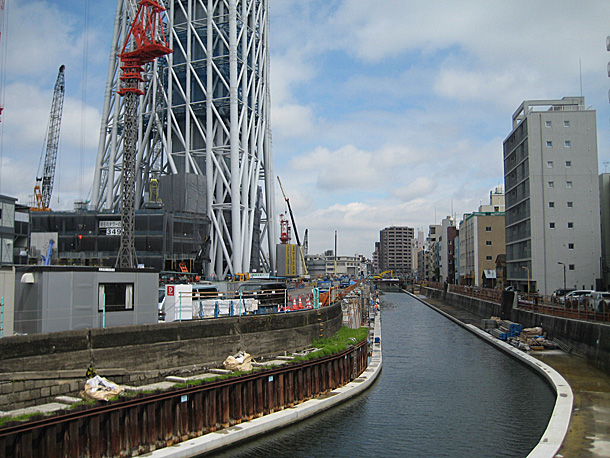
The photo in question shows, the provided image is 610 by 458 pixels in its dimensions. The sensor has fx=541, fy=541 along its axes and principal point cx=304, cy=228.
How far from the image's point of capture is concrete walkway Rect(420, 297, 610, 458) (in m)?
20.8

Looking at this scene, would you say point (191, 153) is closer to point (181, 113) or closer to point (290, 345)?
point (181, 113)

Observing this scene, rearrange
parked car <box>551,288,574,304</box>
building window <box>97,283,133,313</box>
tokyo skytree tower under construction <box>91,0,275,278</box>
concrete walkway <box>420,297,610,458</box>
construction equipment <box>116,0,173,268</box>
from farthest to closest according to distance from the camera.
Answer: tokyo skytree tower under construction <box>91,0,275,278</box> → construction equipment <box>116,0,173,268</box> → parked car <box>551,288,574,304</box> → building window <box>97,283,133,313</box> → concrete walkway <box>420,297,610,458</box>

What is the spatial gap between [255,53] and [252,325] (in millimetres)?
77903

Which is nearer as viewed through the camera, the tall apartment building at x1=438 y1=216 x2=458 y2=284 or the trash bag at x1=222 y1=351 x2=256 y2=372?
the trash bag at x1=222 y1=351 x2=256 y2=372

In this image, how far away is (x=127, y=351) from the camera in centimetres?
2333

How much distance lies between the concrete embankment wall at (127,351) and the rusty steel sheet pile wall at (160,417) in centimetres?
243

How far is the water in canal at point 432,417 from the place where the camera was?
24.2 metres

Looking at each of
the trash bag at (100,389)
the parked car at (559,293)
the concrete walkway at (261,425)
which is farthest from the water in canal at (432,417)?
the parked car at (559,293)

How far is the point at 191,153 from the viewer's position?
9169cm

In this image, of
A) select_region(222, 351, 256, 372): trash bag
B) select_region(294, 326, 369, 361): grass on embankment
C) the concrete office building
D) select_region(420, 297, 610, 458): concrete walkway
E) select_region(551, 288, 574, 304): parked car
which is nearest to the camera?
select_region(420, 297, 610, 458): concrete walkway

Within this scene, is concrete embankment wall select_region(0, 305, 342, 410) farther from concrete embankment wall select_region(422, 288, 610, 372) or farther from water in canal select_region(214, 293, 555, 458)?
concrete embankment wall select_region(422, 288, 610, 372)

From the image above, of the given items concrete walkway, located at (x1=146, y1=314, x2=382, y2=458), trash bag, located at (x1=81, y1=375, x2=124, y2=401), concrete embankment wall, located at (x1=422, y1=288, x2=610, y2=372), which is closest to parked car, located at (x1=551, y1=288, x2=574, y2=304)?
concrete embankment wall, located at (x1=422, y1=288, x2=610, y2=372)

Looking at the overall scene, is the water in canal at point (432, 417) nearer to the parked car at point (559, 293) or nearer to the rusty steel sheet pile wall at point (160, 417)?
the rusty steel sheet pile wall at point (160, 417)

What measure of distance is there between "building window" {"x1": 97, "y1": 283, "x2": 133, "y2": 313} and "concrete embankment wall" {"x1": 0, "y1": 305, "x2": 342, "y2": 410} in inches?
62.0
